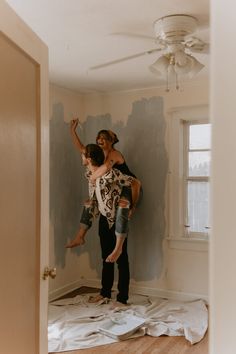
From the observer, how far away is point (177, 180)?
394 cm

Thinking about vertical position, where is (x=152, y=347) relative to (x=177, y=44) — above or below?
below

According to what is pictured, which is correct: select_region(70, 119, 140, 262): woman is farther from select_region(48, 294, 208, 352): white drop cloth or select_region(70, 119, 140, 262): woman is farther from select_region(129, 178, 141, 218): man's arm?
select_region(48, 294, 208, 352): white drop cloth

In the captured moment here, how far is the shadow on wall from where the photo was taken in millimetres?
4020

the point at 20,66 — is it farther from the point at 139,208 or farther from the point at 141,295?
the point at 141,295

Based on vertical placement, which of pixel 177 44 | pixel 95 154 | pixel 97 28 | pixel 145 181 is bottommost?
pixel 145 181

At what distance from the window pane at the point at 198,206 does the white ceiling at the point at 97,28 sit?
45.9 inches

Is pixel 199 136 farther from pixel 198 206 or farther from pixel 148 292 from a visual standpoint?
pixel 148 292

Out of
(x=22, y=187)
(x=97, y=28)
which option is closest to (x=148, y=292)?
(x=97, y=28)

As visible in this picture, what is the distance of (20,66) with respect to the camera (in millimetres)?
1431

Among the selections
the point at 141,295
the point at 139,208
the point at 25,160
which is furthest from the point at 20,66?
the point at 141,295

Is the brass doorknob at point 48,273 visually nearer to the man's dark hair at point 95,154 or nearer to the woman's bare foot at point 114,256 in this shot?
the woman's bare foot at point 114,256

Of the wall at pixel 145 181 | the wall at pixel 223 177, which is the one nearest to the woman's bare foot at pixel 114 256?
the wall at pixel 145 181

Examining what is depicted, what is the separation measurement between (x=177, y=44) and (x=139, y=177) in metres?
1.96

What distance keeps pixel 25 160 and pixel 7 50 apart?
43 centimetres
